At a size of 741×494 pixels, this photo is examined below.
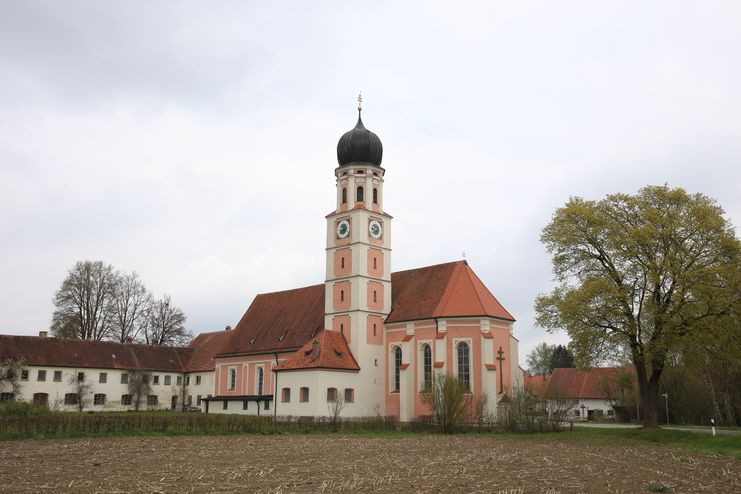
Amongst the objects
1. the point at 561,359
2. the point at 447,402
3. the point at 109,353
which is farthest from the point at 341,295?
the point at 561,359

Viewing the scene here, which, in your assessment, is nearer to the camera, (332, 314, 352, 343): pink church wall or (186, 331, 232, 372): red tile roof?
(332, 314, 352, 343): pink church wall

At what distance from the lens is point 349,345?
50.9m

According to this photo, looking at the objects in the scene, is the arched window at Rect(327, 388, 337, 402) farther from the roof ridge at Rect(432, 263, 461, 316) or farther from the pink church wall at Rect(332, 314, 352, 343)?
the roof ridge at Rect(432, 263, 461, 316)

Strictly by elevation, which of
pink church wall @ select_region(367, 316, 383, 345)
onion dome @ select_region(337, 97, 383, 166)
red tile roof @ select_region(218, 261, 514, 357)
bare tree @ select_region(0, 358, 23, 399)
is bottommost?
bare tree @ select_region(0, 358, 23, 399)

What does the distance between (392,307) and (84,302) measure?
33251 mm

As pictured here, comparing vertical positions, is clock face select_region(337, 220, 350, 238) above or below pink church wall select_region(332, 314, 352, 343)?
above

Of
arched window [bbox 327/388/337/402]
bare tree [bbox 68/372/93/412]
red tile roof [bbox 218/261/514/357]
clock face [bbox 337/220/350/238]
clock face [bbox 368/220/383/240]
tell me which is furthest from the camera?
bare tree [bbox 68/372/93/412]

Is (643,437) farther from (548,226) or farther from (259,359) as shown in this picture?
(259,359)

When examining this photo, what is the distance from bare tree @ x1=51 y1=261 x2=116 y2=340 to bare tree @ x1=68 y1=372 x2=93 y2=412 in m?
8.17

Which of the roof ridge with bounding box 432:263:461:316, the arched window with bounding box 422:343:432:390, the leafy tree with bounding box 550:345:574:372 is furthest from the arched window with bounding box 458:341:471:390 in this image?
the leafy tree with bounding box 550:345:574:372

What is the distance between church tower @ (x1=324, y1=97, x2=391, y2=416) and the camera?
166 ft

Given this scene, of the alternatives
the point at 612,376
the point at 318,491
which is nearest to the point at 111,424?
the point at 318,491

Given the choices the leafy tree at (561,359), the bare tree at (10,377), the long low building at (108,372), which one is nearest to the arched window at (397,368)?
the long low building at (108,372)

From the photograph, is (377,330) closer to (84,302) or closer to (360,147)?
(360,147)
